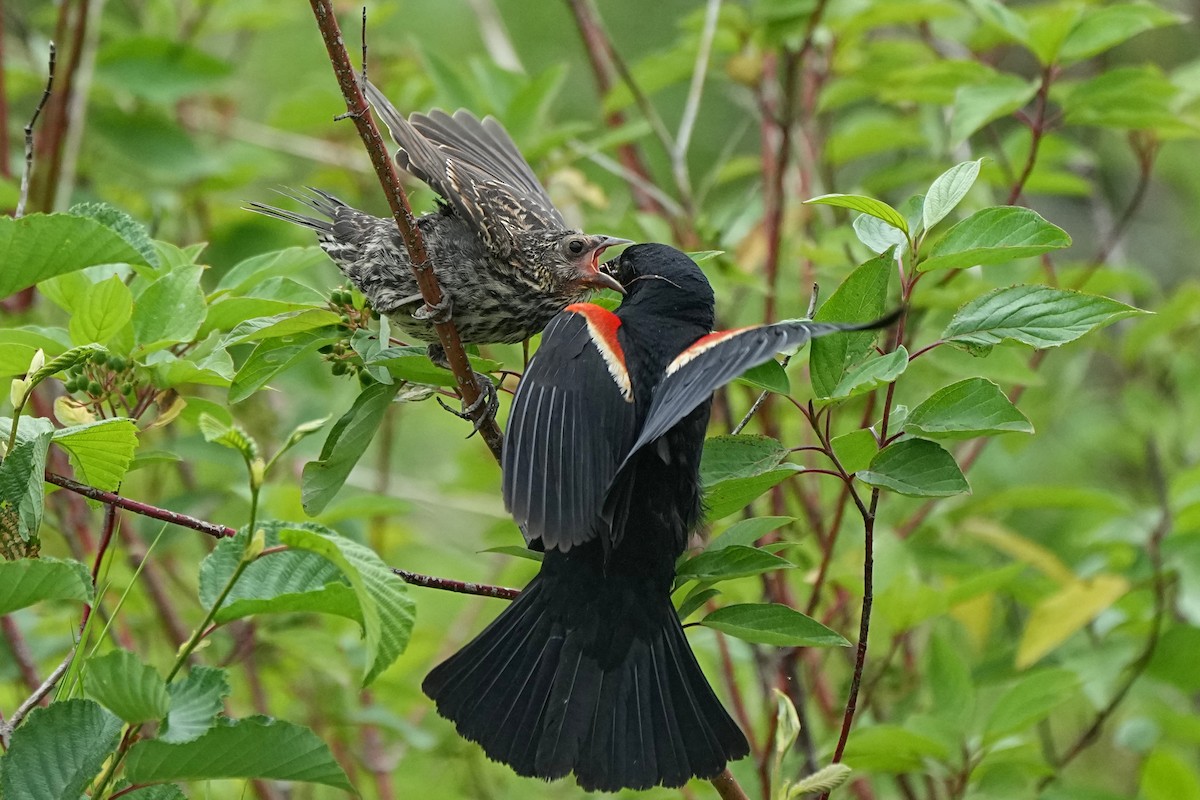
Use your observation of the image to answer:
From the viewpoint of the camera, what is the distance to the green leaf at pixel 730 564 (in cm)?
207

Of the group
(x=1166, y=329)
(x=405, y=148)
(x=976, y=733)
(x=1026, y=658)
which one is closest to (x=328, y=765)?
(x=405, y=148)

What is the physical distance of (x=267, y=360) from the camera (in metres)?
2.32

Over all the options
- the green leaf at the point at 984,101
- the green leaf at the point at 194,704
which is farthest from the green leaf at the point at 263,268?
the green leaf at the point at 984,101

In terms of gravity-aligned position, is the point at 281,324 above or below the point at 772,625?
above

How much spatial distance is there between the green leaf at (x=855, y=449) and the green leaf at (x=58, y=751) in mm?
1248

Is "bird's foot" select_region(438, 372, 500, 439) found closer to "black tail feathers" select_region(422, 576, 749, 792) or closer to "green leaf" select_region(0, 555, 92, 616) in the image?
"black tail feathers" select_region(422, 576, 749, 792)

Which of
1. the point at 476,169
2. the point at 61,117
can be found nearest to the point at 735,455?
the point at 476,169

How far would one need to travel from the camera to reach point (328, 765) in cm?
183

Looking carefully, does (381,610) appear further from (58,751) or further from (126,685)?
(58,751)

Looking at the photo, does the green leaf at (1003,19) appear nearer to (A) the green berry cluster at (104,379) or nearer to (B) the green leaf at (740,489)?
(B) the green leaf at (740,489)

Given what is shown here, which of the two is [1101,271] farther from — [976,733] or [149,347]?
[149,347]

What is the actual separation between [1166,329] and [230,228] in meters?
3.44

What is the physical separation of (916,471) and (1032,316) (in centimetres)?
33

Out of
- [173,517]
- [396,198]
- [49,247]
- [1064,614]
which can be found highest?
[396,198]
